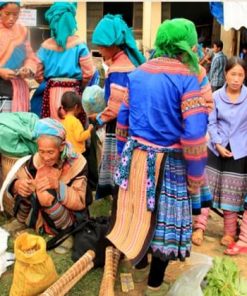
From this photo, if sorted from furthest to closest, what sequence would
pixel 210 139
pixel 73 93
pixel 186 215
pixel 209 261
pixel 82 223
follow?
pixel 73 93 → pixel 210 139 → pixel 82 223 → pixel 209 261 → pixel 186 215

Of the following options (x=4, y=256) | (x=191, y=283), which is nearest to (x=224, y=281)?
(x=191, y=283)

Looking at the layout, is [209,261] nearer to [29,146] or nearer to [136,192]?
[136,192]

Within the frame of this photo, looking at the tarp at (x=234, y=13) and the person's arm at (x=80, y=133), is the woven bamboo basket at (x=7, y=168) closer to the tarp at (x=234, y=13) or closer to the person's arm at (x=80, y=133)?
the person's arm at (x=80, y=133)

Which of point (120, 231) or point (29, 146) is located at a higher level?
point (29, 146)

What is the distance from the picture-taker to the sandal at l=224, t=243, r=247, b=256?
3.76 m

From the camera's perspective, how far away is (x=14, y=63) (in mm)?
4395

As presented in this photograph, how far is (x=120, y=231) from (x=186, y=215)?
0.43m

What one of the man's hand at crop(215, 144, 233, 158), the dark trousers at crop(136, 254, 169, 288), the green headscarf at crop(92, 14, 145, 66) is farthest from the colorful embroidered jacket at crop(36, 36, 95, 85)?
the dark trousers at crop(136, 254, 169, 288)

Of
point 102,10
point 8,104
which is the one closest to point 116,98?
point 8,104

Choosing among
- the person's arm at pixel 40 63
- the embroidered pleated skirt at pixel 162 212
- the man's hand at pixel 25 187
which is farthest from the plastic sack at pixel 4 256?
the person's arm at pixel 40 63

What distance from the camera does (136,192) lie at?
2.89 m

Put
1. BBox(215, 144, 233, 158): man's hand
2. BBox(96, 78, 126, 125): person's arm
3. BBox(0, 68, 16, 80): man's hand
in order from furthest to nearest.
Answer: BBox(0, 68, 16, 80): man's hand, BBox(215, 144, 233, 158): man's hand, BBox(96, 78, 126, 125): person's arm

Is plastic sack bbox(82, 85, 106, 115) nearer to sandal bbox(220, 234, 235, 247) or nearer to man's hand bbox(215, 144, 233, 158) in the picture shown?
man's hand bbox(215, 144, 233, 158)

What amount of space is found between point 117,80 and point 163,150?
1.10 metres
